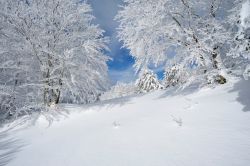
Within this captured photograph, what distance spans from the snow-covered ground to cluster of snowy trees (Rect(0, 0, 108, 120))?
3.05 metres

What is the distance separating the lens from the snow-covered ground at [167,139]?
4.43 m

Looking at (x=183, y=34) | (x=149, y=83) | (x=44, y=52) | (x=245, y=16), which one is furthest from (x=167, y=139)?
(x=149, y=83)

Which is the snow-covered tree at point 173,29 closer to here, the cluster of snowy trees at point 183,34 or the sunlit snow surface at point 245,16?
the cluster of snowy trees at point 183,34

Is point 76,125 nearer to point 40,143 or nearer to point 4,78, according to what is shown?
point 40,143

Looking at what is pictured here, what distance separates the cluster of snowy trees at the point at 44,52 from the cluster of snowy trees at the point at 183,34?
2621 mm

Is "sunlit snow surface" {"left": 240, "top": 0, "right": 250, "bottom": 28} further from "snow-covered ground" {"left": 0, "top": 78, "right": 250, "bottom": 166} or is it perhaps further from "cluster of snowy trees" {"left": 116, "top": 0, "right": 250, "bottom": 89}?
"cluster of snowy trees" {"left": 116, "top": 0, "right": 250, "bottom": 89}

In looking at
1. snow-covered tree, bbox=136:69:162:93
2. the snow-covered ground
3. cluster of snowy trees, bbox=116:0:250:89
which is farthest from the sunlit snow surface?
snow-covered tree, bbox=136:69:162:93

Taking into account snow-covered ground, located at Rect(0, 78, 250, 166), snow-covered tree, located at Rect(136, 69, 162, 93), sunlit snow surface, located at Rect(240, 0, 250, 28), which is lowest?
snow-covered ground, located at Rect(0, 78, 250, 166)

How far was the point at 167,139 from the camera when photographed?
558cm

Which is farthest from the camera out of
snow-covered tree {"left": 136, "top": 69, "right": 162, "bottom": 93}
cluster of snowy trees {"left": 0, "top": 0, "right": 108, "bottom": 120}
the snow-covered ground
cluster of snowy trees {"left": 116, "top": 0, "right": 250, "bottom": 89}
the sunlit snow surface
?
snow-covered tree {"left": 136, "top": 69, "right": 162, "bottom": 93}

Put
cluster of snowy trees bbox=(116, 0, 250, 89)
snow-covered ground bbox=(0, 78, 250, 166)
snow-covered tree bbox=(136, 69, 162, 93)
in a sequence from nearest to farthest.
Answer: snow-covered ground bbox=(0, 78, 250, 166) < cluster of snowy trees bbox=(116, 0, 250, 89) < snow-covered tree bbox=(136, 69, 162, 93)

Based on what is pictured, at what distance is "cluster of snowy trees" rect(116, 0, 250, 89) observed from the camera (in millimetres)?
9578

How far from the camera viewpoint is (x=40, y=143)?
7992 millimetres

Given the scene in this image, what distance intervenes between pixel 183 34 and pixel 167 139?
17.7ft
